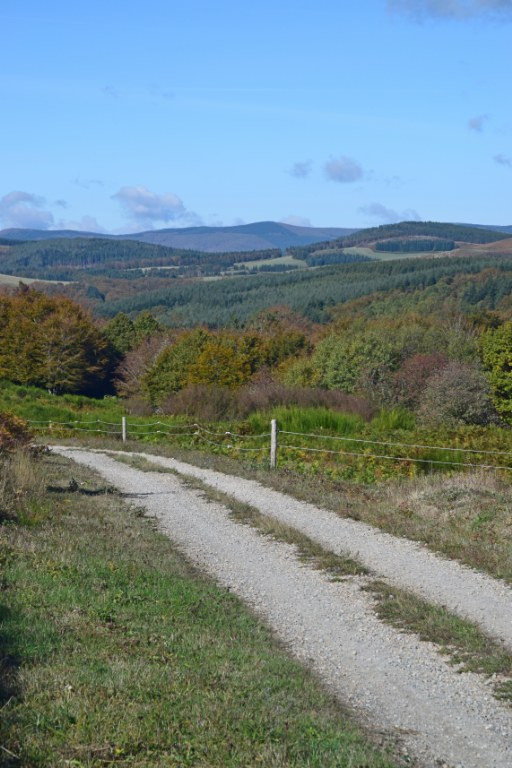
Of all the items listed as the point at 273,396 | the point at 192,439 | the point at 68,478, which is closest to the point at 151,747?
the point at 68,478

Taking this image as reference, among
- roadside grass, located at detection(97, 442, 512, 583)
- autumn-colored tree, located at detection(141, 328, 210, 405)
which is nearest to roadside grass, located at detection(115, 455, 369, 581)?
roadside grass, located at detection(97, 442, 512, 583)

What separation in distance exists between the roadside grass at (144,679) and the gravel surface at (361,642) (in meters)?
0.35

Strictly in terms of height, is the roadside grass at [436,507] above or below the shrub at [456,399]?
above

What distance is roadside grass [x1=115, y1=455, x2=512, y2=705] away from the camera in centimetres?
661

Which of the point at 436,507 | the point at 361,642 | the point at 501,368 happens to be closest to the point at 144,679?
the point at 361,642

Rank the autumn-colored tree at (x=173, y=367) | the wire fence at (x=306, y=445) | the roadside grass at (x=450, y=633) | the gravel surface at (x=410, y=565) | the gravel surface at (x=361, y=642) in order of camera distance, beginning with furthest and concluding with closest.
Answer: the autumn-colored tree at (x=173, y=367), the wire fence at (x=306, y=445), the gravel surface at (x=410, y=565), the roadside grass at (x=450, y=633), the gravel surface at (x=361, y=642)

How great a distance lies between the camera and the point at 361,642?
741 centimetres

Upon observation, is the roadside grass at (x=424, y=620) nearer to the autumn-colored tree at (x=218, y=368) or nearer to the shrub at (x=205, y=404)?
the shrub at (x=205, y=404)

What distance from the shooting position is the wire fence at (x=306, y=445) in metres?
19.0

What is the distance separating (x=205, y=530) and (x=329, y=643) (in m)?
5.32

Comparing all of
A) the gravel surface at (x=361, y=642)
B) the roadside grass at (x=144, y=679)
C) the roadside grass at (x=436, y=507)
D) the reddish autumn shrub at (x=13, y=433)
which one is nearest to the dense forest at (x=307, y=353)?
the roadside grass at (x=436, y=507)

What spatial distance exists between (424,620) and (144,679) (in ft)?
10.1

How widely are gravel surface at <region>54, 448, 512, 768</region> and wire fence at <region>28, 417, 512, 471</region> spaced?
535 centimetres

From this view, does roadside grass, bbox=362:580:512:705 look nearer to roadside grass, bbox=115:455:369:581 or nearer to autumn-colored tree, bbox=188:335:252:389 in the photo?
roadside grass, bbox=115:455:369:581
